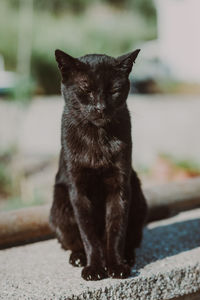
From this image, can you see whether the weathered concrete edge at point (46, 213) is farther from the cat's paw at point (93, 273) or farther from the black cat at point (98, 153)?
the cat's paw at point (93, 273)

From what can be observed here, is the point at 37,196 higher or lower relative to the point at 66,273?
lower

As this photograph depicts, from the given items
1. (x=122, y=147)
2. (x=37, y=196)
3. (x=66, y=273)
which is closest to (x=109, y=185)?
(x=122, y=147)

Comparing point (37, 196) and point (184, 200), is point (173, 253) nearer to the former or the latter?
point (184, 200)

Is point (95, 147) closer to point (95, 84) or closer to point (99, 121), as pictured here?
point (99, 121)

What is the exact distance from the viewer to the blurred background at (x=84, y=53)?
502 centimetres

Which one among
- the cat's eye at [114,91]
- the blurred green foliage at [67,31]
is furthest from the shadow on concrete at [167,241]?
the blurred green foliage at [67,31]

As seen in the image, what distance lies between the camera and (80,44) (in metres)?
13.4

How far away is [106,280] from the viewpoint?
2.13 meters

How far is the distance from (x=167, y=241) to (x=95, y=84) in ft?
3.65

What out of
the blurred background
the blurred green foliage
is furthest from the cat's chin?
the blurred green foliage

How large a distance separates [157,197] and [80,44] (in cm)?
1074

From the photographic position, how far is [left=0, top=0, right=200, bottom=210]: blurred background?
502cm

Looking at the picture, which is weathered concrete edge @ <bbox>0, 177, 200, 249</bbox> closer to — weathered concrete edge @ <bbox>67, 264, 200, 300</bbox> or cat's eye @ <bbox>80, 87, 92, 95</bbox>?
weathered concrete edge @ <bbox>67, 264, 200, 300</bbox>

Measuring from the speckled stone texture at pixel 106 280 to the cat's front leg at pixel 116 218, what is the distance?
129 millimetres
